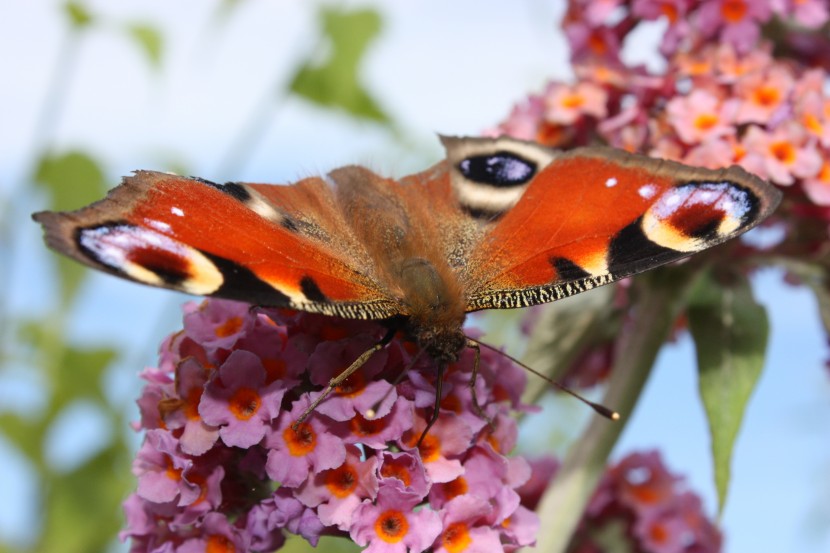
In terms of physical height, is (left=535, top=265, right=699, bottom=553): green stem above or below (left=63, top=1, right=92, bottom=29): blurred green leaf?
below

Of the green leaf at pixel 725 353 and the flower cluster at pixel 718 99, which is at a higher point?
the flower cluster at pixel 718 99

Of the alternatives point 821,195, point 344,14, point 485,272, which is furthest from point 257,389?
point 344,14

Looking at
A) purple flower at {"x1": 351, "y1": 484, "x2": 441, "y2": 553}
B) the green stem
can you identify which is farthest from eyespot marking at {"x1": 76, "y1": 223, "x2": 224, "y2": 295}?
the green stem

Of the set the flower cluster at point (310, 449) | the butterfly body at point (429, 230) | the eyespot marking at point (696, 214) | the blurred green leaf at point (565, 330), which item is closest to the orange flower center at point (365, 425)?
the flower cluster at point (310, 449)

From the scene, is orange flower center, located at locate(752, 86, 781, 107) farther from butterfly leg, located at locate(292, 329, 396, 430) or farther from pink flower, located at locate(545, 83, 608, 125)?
butterfly leg, located at locate(292, 329, 396, 430)

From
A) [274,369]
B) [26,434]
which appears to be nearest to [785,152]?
[274,369]

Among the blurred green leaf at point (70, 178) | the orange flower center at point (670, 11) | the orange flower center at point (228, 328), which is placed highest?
the orange flower center at point (670, 11)

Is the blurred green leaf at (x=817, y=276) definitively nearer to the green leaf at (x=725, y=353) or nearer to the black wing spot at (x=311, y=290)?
the green leaf at (x=725, y=353)
